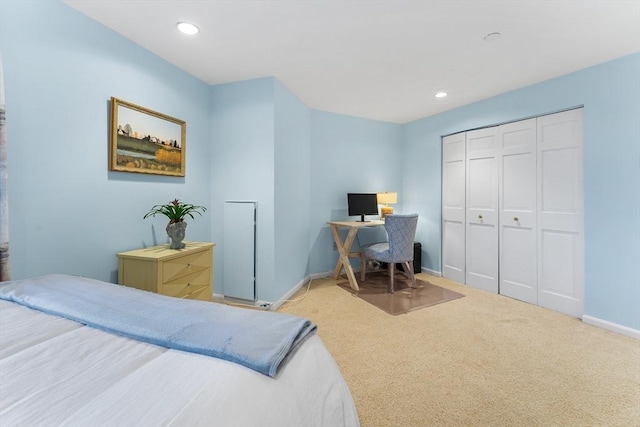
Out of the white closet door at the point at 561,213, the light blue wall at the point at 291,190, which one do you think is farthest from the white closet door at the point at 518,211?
the light blue wall at the point at 291,190

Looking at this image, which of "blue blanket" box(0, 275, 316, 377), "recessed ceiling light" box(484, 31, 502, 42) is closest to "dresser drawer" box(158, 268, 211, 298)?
"blue blanket" box(0, 275, 316, 377)

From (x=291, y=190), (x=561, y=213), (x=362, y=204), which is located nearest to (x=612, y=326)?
(x=561, y=213)

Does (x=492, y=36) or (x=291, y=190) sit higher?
(x=492, y=36)

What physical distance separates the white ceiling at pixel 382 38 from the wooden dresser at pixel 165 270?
5.39 feet

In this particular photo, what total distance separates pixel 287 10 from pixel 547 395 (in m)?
2.86

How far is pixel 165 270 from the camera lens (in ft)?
6.59

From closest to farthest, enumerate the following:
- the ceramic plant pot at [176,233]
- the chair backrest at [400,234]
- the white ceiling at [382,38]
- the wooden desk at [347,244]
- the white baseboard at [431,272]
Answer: the white ceiling at [382,38] → the ceramic plant pot at [176,233] → the chair backrest at [400,234] → the wooden desk at [347,244] → the white baseboard at [431,272]

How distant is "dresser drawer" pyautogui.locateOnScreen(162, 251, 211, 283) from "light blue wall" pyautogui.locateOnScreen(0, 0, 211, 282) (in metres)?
0.43

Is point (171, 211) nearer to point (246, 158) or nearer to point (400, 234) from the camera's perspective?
point (246, 158)

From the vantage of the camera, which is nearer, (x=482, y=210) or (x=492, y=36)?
(x=492, y=36)

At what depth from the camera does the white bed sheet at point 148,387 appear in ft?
1.78

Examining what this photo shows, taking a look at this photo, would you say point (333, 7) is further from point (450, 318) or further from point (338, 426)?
point (450, 318)

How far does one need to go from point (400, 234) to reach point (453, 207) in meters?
1.09

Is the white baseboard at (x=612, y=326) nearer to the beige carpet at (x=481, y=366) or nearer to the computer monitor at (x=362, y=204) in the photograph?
the beige carpet at (x=481, y=366)
